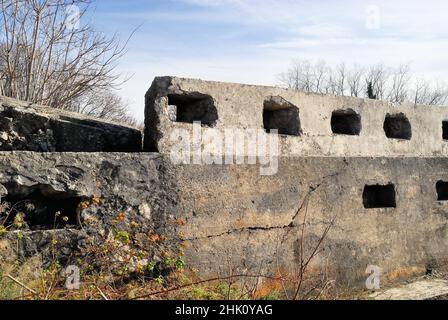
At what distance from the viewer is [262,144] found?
4.03m

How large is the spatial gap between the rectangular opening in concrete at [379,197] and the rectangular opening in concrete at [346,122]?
1.96 ft

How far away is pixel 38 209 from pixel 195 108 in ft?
4.83

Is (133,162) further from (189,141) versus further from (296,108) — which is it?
(296,108)

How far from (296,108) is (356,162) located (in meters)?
0.79

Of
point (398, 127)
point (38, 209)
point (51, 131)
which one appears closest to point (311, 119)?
point (398, 127)

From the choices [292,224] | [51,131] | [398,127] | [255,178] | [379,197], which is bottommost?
[292,224]

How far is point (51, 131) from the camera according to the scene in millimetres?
3545

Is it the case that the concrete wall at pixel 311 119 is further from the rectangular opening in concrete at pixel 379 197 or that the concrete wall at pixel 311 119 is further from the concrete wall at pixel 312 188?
the rectangular opening in concrete at pixel 379 197

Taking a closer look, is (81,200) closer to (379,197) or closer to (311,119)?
(311,119)

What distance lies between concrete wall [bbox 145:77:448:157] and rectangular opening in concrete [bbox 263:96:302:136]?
45 millimetres

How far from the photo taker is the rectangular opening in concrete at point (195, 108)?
386 cm

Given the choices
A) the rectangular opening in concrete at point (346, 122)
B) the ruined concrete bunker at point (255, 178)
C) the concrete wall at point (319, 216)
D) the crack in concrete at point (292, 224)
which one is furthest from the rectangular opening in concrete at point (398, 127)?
the crack in concrete at point (292, 224)

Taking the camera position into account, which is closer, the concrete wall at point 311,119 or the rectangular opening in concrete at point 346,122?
the concrete wall at point 311,119
